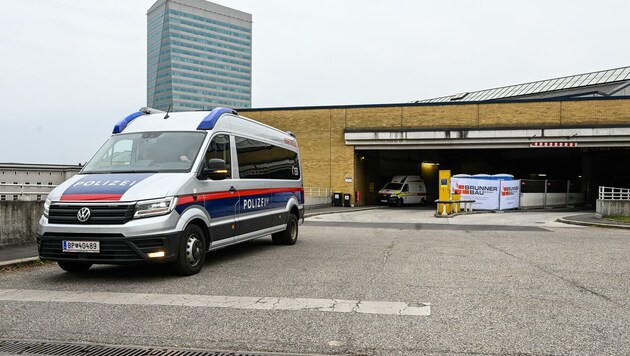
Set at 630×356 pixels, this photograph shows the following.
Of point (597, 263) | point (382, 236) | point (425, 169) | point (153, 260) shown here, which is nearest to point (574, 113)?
point (425, 169)

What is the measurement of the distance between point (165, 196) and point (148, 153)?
1.29 metres

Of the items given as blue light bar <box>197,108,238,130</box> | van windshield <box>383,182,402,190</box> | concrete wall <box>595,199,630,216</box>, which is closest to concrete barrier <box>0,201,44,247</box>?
blue light bar <box>197,108,238,130</box>

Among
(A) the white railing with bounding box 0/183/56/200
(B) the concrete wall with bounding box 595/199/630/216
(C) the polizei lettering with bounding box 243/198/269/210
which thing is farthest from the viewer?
(B) the concrete wall with bounding box 595/199/630/216

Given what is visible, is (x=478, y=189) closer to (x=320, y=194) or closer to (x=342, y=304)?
(x=320, y=194)

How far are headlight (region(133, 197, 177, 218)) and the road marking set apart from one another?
1063 mm

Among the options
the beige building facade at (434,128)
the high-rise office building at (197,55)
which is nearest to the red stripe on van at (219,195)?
the beige building facade at (434,128)

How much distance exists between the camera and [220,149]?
8.23m

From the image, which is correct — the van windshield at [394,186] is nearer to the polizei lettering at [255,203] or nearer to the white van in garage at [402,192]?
the white van in garage at [402,192]

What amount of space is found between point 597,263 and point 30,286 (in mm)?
8885

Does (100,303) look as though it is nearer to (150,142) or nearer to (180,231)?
(180,231)

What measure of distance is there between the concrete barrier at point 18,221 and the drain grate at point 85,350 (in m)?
6.67

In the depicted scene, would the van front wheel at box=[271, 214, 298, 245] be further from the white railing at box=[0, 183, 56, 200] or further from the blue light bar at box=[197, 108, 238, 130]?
the white railing at box=[0, 183, 56, 200]

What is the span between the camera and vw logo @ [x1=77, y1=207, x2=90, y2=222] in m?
6.57

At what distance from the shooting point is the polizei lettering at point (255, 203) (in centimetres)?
889
